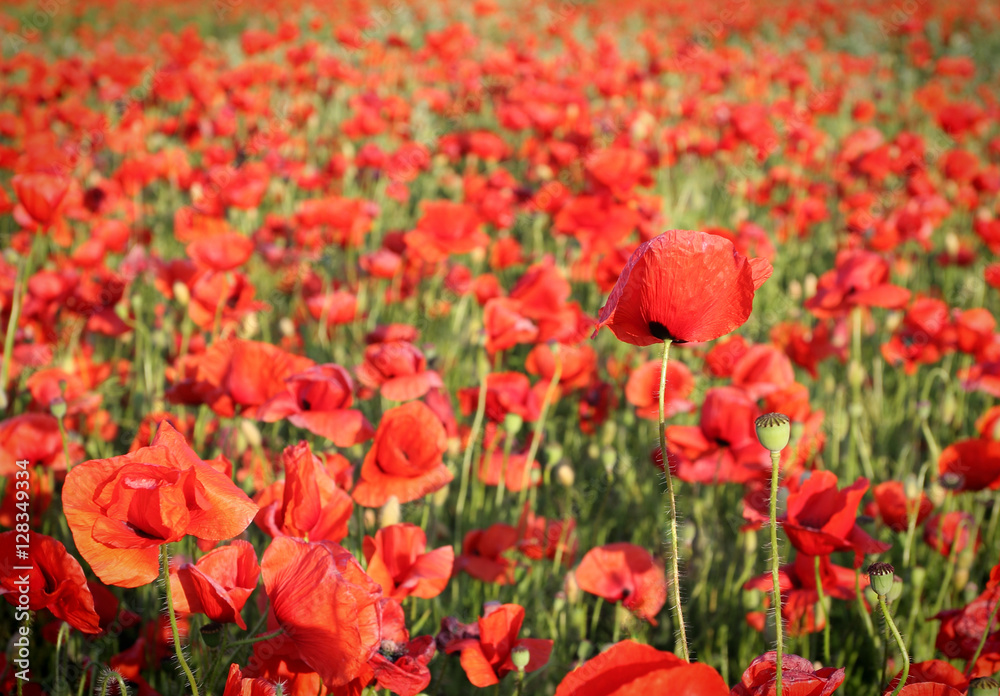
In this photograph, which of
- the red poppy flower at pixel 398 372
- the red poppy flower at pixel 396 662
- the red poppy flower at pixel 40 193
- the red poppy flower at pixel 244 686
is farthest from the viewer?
the red poppy flower at pixel 40 193

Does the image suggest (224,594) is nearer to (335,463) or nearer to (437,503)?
(335,463)

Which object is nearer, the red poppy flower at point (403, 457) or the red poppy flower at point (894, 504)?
the red poppy flower at point (403, 457)

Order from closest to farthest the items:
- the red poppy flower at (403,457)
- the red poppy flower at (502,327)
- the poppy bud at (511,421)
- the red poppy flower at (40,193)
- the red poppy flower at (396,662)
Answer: the red poppy flower at (396,662) < the red poppy flower at (403,457) < the poppy bud at (511,421) < the red poppy flower at (502,327) < the red poppy flower at (40,193)

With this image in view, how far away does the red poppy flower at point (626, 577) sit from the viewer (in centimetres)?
141

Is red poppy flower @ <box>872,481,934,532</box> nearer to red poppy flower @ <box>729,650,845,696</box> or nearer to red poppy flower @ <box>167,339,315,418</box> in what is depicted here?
red poppy flower @ <box>729,650,845,696</box>

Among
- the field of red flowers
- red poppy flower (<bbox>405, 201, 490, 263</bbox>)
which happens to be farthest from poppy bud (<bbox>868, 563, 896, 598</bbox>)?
red poppy flower (<bbox>405, 201, 490, 263</bbox>)

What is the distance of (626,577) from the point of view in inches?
56.2

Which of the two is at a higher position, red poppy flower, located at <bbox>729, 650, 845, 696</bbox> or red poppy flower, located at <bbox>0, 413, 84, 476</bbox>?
red poppy flower, located at <bbox>0, 413, 84, 476</bbox>

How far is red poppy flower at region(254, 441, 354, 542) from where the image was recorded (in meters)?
1.09

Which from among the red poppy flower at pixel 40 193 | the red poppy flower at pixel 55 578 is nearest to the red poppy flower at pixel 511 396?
the red poppy flower at pixel 55 578

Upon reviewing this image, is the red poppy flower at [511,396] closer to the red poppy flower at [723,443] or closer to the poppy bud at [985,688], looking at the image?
the red poppy flower at [723,443]

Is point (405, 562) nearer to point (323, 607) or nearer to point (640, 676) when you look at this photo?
point (323, 607)

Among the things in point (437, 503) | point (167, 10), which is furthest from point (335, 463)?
point (167, 10)

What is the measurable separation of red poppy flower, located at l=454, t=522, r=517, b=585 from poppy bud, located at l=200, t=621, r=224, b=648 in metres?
0.51
